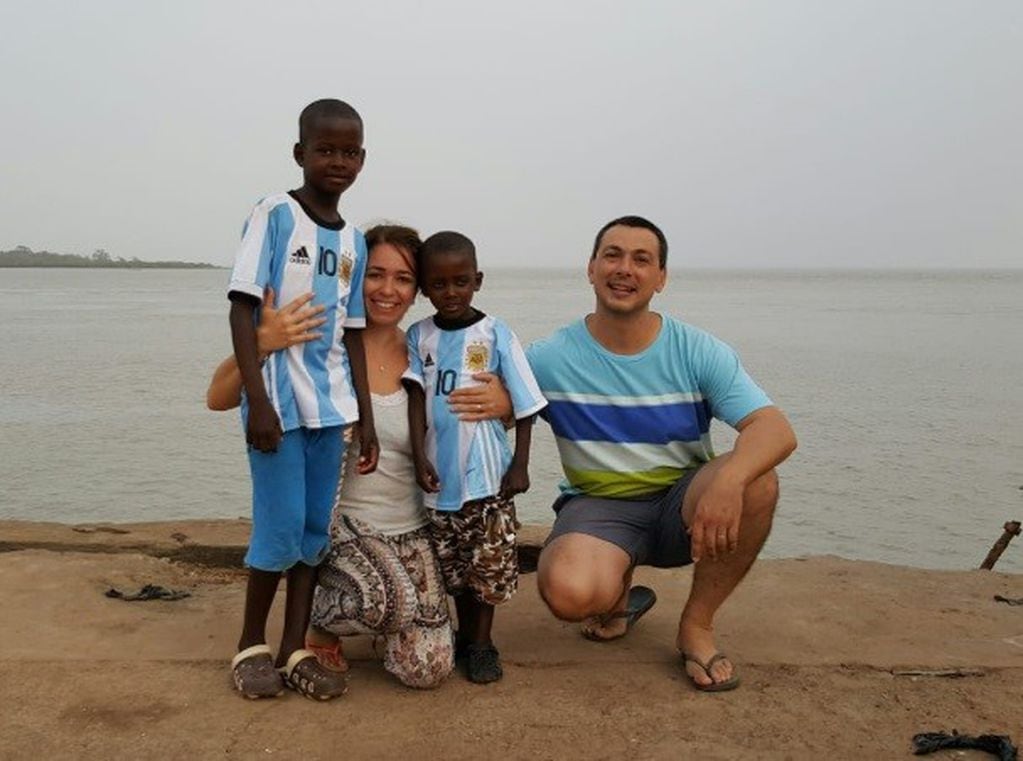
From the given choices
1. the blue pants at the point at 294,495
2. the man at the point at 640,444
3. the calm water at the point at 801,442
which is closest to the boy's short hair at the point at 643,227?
the man at the point at 640,444

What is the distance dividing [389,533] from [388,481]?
0.60 ft

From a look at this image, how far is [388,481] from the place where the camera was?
339cm

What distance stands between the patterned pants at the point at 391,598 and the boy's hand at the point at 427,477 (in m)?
0.22

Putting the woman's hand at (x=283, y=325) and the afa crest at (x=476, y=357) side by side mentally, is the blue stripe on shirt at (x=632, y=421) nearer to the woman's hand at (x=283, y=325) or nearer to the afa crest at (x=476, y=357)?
the afa crest at (x=476, y=357)

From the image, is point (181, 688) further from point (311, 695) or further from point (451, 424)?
point (451, 424)

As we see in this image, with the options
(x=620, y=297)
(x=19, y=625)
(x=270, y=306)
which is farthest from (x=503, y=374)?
(x=19, y=625)

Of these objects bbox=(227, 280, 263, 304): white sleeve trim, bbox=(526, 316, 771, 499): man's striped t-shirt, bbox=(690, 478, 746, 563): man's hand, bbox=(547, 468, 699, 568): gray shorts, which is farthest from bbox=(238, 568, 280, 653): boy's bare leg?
bbox=(690, 478, 746, 563): man's hand

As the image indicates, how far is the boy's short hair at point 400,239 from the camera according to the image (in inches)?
133

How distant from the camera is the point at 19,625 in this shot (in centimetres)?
376

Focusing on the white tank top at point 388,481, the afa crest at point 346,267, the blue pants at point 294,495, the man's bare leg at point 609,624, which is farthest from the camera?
the man's bare leg at point 609,624

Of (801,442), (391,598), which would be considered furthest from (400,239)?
(801,442)

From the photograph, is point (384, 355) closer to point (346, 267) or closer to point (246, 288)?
point (346, 267)

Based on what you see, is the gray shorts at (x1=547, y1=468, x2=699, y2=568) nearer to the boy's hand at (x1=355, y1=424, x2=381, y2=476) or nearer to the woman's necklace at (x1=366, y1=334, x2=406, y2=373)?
the boy's hand at (x1=355, y1=424, x2=381, y2=476)

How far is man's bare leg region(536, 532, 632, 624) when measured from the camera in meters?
3.42
